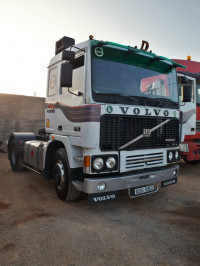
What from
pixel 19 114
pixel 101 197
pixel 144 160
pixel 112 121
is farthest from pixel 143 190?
pixel 19 114

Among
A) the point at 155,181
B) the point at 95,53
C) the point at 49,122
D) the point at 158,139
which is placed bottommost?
the point at 155,181

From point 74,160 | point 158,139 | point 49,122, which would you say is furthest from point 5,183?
point 158,139

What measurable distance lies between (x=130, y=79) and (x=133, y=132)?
2.97 ft

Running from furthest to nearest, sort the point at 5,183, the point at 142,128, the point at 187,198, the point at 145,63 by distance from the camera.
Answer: the point at 5,183 → the point at 187,198 → the point at 145,63 → the point at 142,128

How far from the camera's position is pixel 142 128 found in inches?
147

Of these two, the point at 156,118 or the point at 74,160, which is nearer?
the point at 74,160

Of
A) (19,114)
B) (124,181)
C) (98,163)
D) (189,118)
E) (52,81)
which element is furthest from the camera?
(19,114)

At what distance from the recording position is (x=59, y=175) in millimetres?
4035

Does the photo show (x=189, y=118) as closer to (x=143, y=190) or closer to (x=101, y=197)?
(x=143, y=190)

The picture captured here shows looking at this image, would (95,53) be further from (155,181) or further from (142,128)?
(155,181)

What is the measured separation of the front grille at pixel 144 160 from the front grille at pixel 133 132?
15 centimetres

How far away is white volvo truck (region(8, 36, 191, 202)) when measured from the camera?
132 inches

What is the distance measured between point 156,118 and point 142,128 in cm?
36

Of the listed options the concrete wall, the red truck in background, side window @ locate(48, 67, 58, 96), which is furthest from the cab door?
the concrete wall
